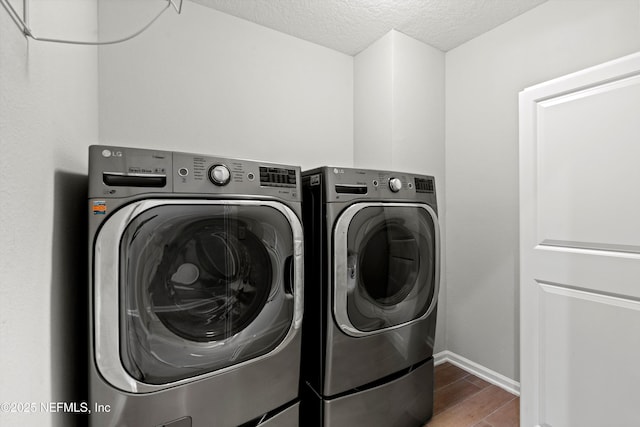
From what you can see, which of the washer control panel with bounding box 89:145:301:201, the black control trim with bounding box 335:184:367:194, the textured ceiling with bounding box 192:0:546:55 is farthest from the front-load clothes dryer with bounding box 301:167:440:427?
the textured ceiling with bounding box 192:0:546:55

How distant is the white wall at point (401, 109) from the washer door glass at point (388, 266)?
743 millimetres

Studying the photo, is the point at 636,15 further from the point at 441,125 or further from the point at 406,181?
the point at 406,181

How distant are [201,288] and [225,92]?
140 centimetres

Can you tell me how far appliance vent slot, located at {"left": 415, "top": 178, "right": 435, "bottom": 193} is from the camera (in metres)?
1.66

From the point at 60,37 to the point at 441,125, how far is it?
2.35 metres

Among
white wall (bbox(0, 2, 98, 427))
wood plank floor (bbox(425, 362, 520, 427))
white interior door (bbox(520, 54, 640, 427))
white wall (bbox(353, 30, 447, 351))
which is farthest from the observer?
white wall (bbox(353, 30, 447, 351))

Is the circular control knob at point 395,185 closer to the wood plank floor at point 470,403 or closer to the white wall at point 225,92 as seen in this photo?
the white wall at point 225,92

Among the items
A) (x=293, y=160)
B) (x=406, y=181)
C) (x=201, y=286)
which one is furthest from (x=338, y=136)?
(x=201, y=286)

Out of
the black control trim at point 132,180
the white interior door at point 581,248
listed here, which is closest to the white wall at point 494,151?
the white interior door at point 581,248

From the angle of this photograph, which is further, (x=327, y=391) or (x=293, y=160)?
(x=293, y=160)

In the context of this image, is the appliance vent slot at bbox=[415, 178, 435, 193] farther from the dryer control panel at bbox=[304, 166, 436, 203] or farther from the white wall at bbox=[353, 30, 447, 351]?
the white wall at bbox=[353, 30, 447, 351]

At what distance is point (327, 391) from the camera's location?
1381mm

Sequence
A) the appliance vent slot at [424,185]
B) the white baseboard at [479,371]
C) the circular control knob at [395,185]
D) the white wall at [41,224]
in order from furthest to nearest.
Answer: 1. the white baseboard at [479,371]
2. the appliance vent slot at [424,185]
3. the circular control knob at [395,185]
4. the white wall at [41,224]

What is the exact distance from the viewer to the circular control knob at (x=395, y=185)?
154cm
